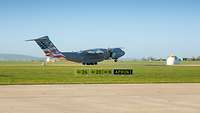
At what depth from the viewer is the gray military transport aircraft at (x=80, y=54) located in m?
102

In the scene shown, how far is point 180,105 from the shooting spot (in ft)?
54.1

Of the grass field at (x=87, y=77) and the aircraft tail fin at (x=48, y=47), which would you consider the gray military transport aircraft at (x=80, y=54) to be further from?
the grass field at (x=87, y=77)

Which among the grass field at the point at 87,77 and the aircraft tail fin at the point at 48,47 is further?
the aircraft tail fin at the point at 48,47

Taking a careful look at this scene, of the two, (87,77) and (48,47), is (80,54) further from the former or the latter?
(87,77)

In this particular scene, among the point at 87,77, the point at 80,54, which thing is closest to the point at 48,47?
the point at 80,54

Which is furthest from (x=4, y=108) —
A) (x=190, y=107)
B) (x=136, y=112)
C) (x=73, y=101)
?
(x=190, y=107)

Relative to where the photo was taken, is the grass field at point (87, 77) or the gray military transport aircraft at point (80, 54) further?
the gray military transport aircraft at point (80, 54)

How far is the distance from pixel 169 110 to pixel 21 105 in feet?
18.2

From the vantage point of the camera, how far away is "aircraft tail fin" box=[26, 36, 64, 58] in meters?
102

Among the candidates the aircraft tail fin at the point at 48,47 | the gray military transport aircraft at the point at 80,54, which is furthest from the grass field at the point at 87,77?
the aircraft tail fin at the point at 48,47

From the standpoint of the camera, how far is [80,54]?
103250 mm

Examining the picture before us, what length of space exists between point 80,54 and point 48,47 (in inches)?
314

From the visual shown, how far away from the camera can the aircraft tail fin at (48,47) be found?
102 metres

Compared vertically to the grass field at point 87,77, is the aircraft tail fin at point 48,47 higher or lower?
higher
